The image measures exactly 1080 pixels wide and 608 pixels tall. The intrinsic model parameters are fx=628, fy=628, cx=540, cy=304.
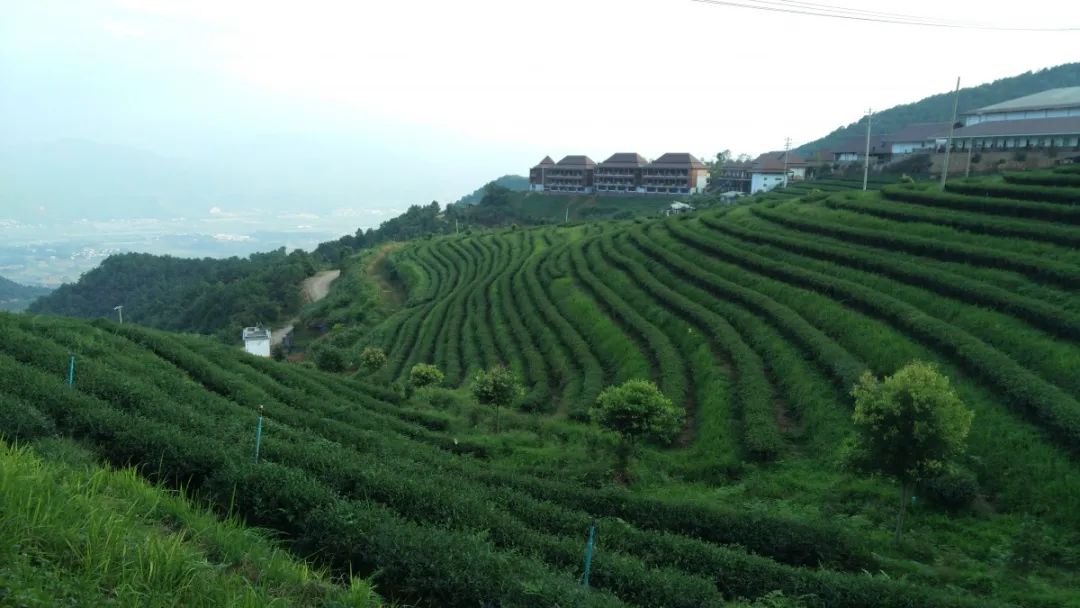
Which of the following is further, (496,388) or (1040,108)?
(1040,108)

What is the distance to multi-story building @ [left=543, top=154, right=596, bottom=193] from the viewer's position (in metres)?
101

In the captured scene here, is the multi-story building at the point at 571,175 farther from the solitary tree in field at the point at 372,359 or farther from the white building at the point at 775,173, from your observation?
the solitary tree in field at the point at 372,359

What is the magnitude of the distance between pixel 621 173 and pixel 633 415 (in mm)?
85939

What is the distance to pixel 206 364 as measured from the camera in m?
17.3

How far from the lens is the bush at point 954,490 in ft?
38.5

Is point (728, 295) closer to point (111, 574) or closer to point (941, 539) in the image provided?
point (941, 539)

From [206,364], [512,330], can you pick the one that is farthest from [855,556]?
[512,330]

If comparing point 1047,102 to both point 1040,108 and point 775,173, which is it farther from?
point 775,173

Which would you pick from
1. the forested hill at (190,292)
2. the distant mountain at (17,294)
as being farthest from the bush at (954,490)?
Answer: the distant mountain at (17,294)

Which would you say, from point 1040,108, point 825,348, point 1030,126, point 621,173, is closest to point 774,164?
point 621,173

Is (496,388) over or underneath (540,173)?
underneath

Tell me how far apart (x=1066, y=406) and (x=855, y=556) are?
24.1 feet

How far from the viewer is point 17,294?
87.4 meters

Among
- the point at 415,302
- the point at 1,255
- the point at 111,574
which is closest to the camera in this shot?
the point at 111,574
